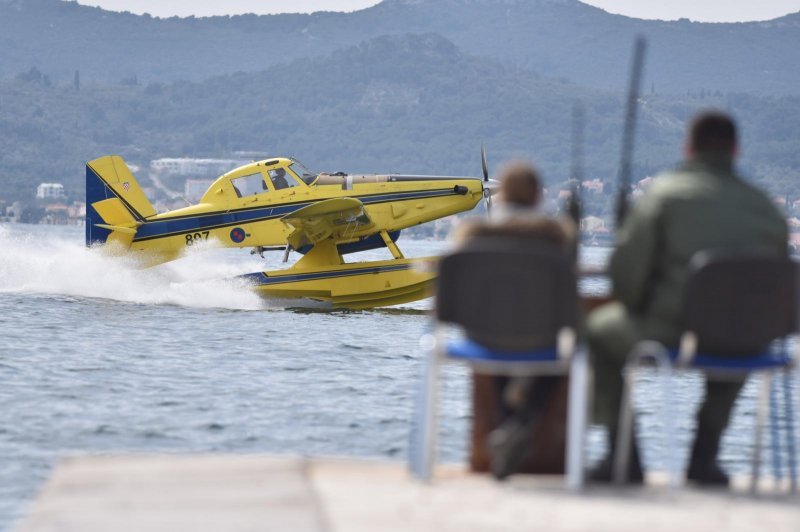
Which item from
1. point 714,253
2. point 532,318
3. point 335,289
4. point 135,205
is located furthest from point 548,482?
point 135,205

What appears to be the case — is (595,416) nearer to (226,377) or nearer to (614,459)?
(614,459)

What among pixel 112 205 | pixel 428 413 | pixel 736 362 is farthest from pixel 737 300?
pixel 112 205

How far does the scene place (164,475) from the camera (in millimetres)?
4977

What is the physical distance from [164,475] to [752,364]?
2102 mm

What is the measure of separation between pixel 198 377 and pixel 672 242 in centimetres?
1106

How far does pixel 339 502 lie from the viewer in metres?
4.89

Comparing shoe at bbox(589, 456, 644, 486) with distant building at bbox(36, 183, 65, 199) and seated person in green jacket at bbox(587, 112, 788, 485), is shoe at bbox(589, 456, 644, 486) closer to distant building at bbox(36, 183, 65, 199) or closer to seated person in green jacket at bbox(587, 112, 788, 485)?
seated person in green jacket at bbox(587, 112, 788, 485)

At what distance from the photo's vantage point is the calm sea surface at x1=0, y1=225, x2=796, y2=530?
11.1 m

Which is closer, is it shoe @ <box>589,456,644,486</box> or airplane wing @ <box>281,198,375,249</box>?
shoe @ <box>589,456,644,486</box>

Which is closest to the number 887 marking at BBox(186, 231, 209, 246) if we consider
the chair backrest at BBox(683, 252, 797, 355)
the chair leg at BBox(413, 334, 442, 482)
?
the chair leg at BBox(413, 334, 442, 482)

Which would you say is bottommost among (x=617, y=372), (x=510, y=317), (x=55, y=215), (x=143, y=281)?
(x=55, y=215)

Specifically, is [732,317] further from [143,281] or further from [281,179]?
[143,281]

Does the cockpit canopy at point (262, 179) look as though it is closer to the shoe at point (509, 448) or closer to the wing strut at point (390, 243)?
the wing strut at point (390, 243)

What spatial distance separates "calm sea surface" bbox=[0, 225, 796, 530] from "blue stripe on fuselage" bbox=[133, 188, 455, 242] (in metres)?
1.19
